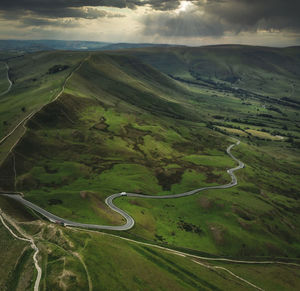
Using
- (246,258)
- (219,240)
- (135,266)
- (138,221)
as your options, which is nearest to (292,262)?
(246,258)

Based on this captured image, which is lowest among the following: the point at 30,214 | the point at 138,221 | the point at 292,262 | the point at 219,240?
the point at 292,262

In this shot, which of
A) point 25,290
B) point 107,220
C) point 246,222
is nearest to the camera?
point 25,290

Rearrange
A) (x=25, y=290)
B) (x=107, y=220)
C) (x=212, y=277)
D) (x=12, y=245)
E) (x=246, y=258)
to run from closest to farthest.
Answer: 1. (x=25, y=290)
2. (x=12, y=245)
3. (x=212, y=277)
4. (x=107, y=220)
5. (x=246, y=258)

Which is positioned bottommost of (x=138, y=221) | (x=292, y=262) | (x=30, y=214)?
(x=292, y=262)

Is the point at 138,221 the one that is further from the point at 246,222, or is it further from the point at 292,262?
the point at 292,262

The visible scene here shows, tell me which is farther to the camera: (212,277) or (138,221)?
(138,221)

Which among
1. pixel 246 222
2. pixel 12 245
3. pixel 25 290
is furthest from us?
pixel 246 222

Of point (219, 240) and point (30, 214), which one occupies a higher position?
point (30, 214)

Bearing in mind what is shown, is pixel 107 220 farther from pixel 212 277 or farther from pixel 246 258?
pixel 246 258

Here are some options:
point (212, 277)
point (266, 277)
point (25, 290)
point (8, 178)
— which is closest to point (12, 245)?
point (25, 290)
